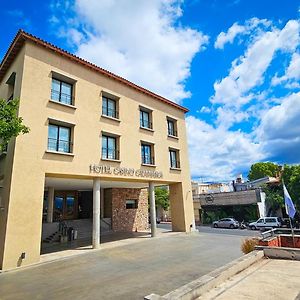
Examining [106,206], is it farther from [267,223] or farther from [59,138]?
[267,223]

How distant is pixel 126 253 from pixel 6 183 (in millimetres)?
8063

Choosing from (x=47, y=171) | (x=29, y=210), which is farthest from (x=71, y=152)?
(x=29, y=210)

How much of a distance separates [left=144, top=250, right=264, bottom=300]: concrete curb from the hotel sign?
10.7 metres

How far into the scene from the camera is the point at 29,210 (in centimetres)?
1294

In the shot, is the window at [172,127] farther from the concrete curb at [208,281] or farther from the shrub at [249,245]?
the concrete curb at [208,281]

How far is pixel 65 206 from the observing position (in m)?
25.0

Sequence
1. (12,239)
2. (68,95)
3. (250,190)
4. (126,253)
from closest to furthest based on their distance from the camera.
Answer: (12,239) → (126,253) → (68,95) → (250,190)

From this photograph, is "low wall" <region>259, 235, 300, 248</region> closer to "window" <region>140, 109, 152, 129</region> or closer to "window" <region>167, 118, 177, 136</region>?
"window" <region>140, 109, 152, 129</region>

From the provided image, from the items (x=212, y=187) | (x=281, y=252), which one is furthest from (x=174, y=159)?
(x=212, y=187)

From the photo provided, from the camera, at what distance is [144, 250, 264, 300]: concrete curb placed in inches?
210

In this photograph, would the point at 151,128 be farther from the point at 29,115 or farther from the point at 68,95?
the point at 29,115

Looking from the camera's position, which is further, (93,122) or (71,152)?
(93,122)

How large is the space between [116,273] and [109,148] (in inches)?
380

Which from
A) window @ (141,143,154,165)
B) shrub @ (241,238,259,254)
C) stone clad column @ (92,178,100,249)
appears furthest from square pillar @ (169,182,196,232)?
shrub @ (241,238,259,254)
